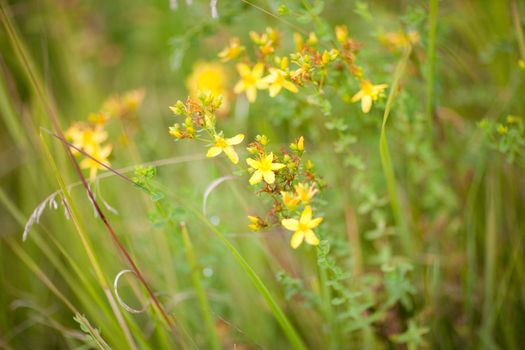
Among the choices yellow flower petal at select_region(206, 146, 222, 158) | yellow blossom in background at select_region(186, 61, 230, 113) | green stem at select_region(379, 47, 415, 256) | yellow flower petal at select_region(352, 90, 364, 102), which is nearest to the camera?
yellow flower petal at select_region(206, 146, 222, 158)

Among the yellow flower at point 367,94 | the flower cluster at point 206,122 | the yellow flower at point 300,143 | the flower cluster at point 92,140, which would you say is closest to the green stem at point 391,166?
the yellow flower at point 367,94

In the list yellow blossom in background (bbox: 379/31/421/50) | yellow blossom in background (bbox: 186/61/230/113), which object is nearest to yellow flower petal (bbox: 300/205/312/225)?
yellow blossom in background (bbox: 379/31/421/50)

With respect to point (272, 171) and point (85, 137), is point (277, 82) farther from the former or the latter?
point (85, 137)

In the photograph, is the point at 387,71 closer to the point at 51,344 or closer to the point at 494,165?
the point at 494,165

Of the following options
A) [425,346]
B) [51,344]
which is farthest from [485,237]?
[51,344]

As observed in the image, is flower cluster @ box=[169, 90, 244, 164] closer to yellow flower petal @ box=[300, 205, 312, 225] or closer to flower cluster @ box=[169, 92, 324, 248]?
flower cluster @ box=[169, 92, 324, 248]
